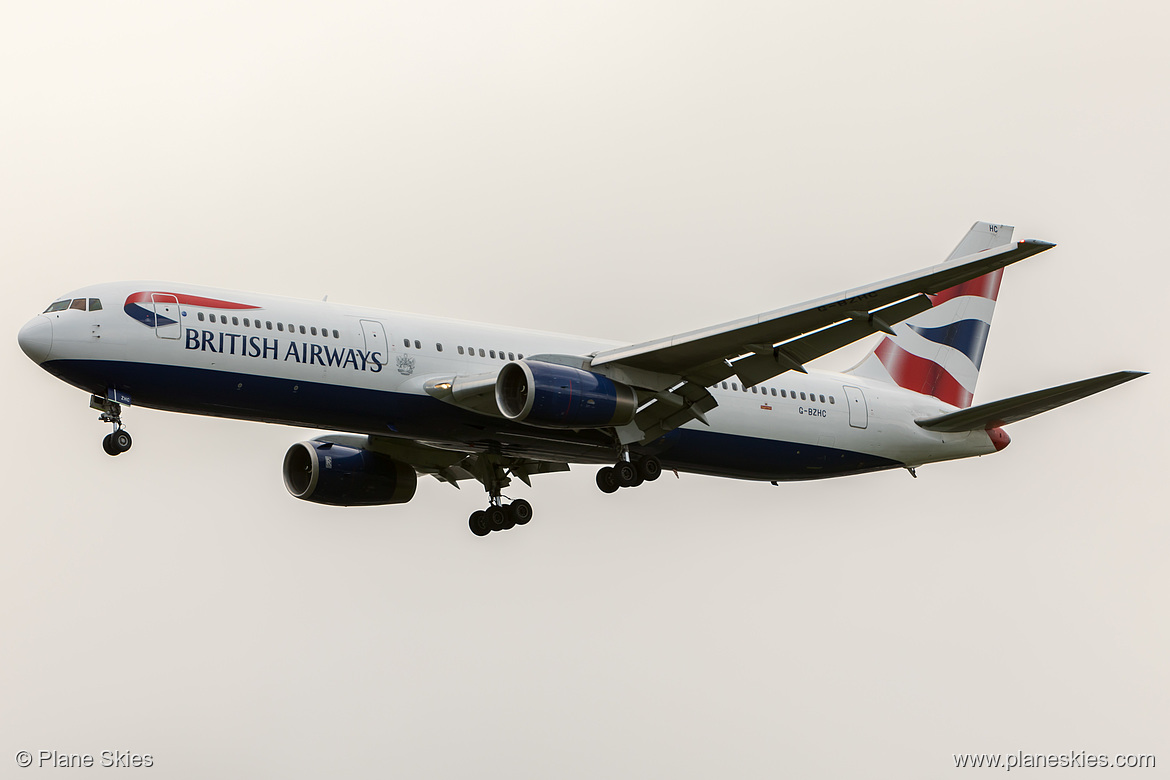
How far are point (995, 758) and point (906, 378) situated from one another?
11.8m

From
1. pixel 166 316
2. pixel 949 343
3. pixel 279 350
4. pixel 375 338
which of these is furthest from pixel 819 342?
pixel 166 316

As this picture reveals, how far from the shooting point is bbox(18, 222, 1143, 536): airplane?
1010 inches

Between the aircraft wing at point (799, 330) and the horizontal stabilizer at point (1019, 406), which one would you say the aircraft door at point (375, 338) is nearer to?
the aircraft wing at point (799, 330)

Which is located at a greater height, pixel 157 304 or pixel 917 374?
pixel 157 304

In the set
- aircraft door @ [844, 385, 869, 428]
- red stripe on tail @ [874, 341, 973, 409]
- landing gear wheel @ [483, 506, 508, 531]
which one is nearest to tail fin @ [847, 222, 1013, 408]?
red stripe on tail @ [874, 341, 973, 409]

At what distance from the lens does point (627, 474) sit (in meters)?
30.3

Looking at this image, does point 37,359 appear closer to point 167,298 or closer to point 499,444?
point 167,298

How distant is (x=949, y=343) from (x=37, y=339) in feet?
81.5

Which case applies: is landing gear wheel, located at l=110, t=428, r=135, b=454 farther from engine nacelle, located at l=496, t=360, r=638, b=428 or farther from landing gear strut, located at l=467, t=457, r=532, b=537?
landing gear strut, located at l=467, t=457, r=532, b=537

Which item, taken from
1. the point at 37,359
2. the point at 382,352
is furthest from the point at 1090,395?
the point at 37,359

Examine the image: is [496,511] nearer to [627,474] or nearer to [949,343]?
[627,474]

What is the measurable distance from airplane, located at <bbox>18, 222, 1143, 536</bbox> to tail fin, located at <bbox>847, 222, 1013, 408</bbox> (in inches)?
63.7

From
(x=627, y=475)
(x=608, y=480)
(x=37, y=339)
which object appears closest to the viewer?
(x=37, y=339)

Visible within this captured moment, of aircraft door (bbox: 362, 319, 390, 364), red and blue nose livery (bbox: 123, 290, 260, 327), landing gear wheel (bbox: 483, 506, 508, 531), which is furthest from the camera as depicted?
landing gear wheel (bbox: 483, 506, 508, 531)
